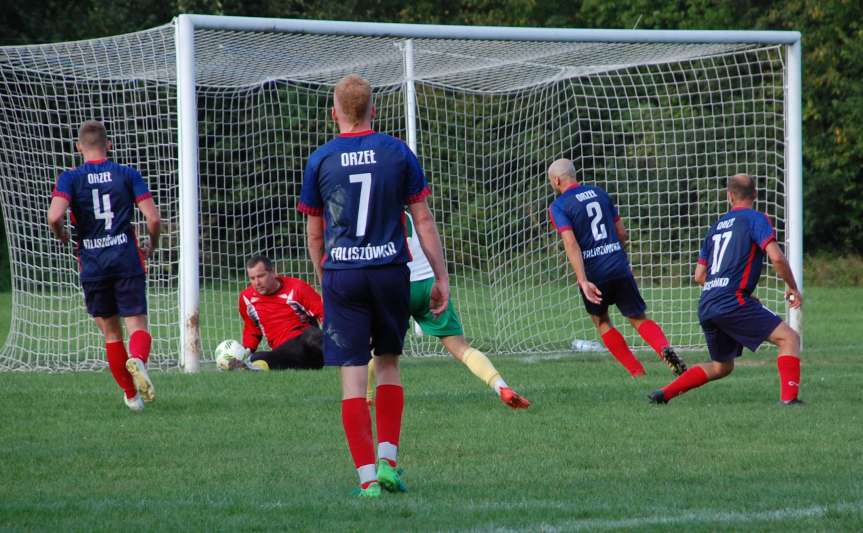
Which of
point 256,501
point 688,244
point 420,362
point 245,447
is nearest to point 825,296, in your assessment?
point 688,244

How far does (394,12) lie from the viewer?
32.0 metres

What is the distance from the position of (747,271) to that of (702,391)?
1.38 meters

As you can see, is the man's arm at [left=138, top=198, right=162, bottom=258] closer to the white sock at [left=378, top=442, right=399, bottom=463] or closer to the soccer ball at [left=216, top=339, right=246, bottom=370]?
the soccer ball at [left=216, top=339, right=246, bottom=370]

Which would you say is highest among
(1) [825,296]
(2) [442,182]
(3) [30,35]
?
(3) [30,35]

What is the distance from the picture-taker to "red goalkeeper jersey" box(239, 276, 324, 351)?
11.3 m

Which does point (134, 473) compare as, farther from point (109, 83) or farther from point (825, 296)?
point (825, 296)

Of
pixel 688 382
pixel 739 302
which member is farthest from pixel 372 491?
pixel 739 302

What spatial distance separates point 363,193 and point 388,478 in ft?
3.91

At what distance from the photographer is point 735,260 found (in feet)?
27.1

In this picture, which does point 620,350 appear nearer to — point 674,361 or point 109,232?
point 674,361

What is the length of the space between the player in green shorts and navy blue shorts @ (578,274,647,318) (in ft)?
8.10

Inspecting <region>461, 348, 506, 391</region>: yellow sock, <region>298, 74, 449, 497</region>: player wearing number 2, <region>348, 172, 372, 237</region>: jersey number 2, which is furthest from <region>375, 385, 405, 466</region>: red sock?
<region>461, 348, 506, 391</region>: yellow sock

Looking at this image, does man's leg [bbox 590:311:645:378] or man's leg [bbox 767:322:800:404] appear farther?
man's leg [bbox 590:311:645:378]

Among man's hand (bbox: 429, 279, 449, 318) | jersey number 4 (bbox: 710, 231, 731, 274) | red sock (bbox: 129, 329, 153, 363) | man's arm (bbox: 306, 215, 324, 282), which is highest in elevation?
man's arm (bbox: 306, 215, 324, 282)
